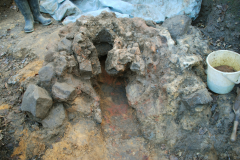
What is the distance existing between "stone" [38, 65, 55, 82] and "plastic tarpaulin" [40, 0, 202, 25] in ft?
6.40

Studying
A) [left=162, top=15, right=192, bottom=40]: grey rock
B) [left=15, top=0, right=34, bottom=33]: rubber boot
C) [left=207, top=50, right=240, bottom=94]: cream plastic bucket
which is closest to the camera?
[left=207, top=50, right=240, bottom=94]: cream plastic bucket

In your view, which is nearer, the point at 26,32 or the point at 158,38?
the point at 158,38

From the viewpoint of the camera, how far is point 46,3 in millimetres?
4199

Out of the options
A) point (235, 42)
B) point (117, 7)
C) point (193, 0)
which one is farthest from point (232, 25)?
point (117, 7)

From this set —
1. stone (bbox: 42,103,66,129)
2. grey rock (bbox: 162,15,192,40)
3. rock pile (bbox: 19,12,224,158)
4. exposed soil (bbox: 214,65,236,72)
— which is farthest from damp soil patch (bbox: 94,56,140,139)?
exposed soil (bbox: 214,65,236,72)

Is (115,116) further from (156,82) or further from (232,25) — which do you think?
(232,25)

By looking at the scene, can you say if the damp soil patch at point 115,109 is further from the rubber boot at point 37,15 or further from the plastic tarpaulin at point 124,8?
the rubber boot at point 37,15

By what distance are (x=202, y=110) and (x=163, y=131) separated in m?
0.59

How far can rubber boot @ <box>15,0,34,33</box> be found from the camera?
3537mm

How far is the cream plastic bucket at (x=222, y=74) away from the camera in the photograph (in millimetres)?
2048

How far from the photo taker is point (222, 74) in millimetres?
2039

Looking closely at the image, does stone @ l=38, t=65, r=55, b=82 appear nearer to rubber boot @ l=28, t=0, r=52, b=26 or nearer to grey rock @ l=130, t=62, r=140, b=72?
grey rock @ l=130, t=62, r=140, b=72

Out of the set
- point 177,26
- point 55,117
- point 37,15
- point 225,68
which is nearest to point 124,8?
point 177,26

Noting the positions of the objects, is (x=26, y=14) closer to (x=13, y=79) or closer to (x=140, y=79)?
(x=13, y=79)
